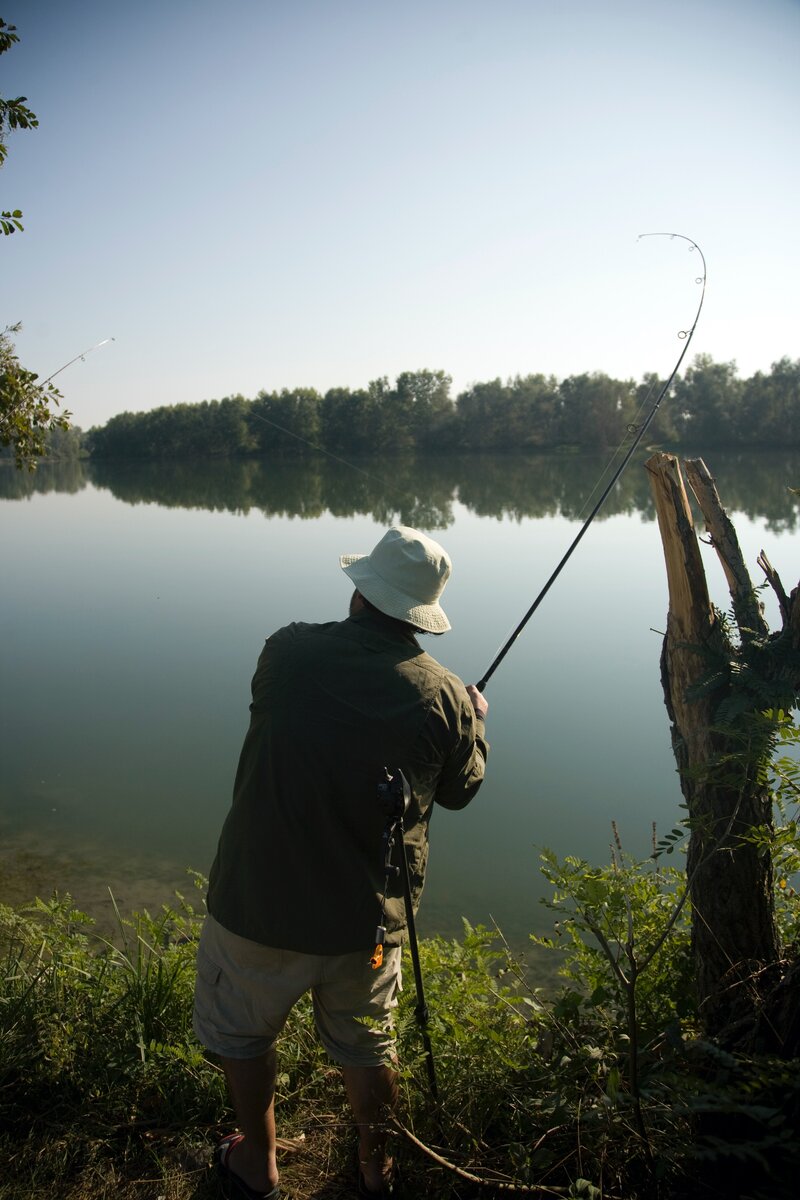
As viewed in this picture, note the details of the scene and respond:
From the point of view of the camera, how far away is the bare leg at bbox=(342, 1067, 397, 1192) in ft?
6.27

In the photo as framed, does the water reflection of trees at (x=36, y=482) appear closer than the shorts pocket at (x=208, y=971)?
No

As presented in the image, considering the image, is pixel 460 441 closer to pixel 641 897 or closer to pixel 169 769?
pixel 169 769

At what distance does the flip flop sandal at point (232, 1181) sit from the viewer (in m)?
1.98

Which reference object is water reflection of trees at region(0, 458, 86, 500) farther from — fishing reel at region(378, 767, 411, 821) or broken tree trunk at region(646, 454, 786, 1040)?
fishing reel at region(378, 767, 411, 821)

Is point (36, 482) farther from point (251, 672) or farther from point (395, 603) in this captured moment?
point (395, 603)

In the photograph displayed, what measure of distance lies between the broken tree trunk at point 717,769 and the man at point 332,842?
76 centimetres

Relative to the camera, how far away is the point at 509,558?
547 inches

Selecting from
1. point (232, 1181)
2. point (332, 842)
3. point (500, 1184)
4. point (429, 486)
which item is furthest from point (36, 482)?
point (500, 1184)

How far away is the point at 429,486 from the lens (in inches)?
1081

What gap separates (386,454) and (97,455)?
29160mm

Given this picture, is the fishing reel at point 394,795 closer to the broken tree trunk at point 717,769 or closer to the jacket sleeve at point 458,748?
the jacket sleeve at point 458,748

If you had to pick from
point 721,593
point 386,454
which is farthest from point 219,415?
point 721,593

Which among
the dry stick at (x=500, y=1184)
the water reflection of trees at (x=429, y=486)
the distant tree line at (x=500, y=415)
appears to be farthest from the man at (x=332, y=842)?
the distant tree line at (x=500, y=415)

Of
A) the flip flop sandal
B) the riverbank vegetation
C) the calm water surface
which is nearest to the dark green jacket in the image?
the riverbank vegetation
